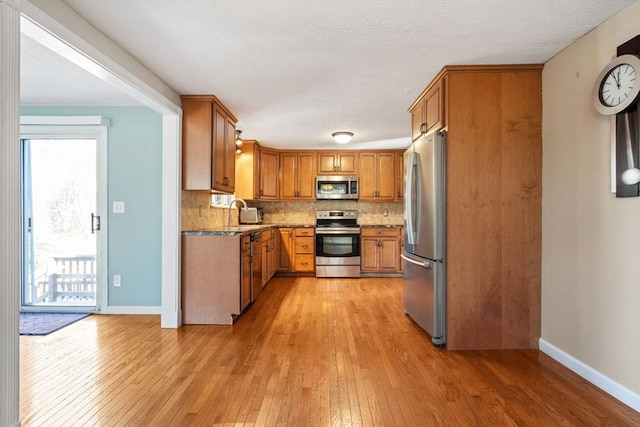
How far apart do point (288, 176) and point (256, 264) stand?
2463 mm

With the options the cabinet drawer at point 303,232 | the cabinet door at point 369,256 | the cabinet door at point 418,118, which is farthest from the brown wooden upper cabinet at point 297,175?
the cabinet door at point 418,118

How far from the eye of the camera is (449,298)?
279 cm

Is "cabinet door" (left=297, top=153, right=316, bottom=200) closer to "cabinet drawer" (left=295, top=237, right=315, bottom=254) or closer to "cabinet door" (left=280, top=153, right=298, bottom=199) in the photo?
"cabinet door" (left=280, top=153, right=298, bottom=199)

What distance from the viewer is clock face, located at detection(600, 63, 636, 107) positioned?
1.97 metres

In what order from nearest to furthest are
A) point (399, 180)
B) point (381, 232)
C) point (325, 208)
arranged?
point (381, 232)
point (399, 180)
point (325, 208)

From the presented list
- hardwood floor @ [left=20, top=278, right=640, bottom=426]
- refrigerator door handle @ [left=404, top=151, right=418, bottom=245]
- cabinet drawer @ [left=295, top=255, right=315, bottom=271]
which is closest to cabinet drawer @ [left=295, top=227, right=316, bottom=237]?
cabinet drawer @ [left=295, top=255, right=315, bottom=271]

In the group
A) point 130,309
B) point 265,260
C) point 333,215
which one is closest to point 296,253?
point 333,215

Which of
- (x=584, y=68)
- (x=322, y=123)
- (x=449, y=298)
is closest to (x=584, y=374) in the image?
(x=449, y=298)

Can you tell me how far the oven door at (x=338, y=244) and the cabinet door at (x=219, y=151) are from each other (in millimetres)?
2425

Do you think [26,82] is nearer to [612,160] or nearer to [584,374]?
[612,160]

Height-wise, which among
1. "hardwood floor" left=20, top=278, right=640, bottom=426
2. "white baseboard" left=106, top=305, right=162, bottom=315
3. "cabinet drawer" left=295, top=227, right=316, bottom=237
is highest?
"cabinet drawer" left=295, top=227, right=316, bottom=237

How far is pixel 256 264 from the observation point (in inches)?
167

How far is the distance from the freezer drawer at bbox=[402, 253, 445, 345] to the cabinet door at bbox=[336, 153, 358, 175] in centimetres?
307

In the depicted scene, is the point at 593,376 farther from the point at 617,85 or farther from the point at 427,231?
the point at 617,85
